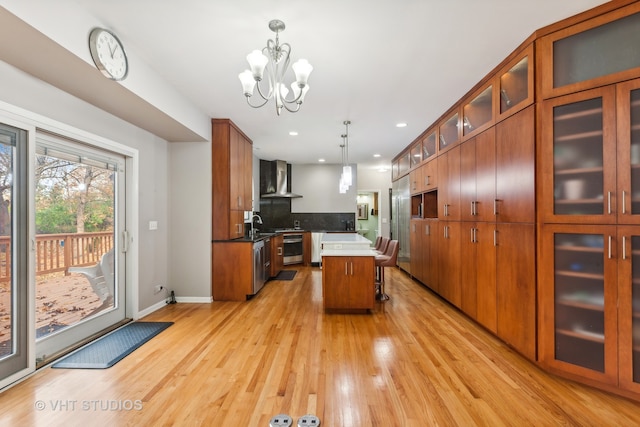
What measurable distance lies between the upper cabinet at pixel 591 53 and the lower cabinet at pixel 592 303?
1042mm

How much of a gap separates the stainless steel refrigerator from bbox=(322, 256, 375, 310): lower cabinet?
2443mm

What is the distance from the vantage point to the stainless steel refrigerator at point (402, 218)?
19.7 ft

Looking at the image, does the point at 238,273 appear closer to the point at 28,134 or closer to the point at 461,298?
the point at 28,134

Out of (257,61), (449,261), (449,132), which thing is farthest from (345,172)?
(257,61)

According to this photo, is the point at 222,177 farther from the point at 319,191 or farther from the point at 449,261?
the point at 319,191

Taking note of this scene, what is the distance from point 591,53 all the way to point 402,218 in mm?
4436

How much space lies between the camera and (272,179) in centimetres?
740

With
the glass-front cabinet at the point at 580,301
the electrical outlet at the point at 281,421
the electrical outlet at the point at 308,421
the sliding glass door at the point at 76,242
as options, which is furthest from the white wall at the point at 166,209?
the glass-front cabinet at the point at 580,301

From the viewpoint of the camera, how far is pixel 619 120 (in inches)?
78.5

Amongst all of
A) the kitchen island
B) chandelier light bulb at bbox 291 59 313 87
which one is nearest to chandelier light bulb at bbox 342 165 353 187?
the kitchen island

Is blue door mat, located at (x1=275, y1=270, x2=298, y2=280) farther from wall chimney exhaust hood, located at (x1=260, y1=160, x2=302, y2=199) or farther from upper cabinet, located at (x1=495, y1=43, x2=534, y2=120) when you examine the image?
upper cabinet, located at (x1=495, y1=43, x2=534, y2=120)

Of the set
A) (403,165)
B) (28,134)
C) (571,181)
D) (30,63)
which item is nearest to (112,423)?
(28,134)

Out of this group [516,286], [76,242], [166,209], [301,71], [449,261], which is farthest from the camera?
[166,209]

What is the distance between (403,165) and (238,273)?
4143 mm
